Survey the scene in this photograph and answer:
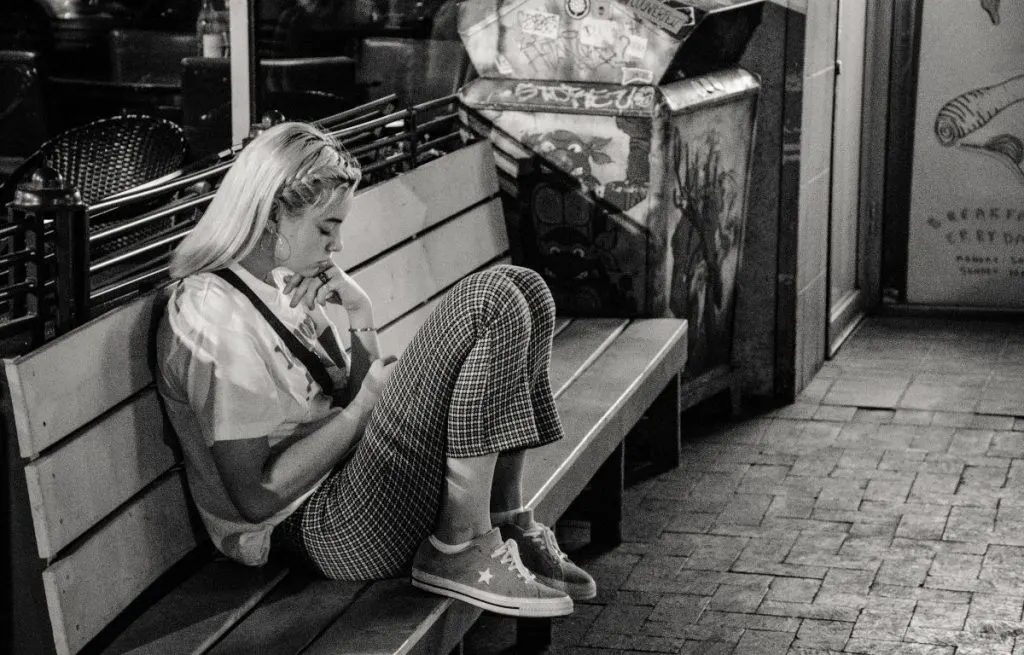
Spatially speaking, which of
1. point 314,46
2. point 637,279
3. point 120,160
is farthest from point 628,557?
point 314,46

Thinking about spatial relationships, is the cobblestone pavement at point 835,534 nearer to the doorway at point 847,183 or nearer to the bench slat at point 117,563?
the doorway at point 847,183

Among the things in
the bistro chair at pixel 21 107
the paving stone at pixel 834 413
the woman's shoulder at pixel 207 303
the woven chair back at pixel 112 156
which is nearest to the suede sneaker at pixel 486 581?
the woman's shoulder at pixel 207 303

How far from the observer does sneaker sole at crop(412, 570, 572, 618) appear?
2801mm

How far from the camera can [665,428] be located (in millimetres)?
5039

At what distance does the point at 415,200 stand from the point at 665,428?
4.33ft

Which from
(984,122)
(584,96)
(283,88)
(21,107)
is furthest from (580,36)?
(21,107)

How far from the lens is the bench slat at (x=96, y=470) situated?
7.86ft

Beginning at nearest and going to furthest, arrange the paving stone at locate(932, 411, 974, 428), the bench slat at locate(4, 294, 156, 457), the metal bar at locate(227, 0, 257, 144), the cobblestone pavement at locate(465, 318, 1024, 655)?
the bench slat at locate(4, 294, 156, 457) → the cobblestone pavement at locate(465, 318, 1024, 655) → the paving stone at locate(932, 411, 974, 428) → the metal bar at locate(227, 0, 257, 144)

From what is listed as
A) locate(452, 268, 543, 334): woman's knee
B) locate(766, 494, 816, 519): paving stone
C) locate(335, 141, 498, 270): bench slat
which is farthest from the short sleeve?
locate(766, 494, 816, 519): paving stone

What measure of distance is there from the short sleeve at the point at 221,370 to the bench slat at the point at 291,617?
0.35 metres

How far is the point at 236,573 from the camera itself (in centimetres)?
284

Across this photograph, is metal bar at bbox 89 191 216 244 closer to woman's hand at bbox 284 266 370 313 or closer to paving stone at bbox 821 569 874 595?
woman's hand at bbox 284 266 370 313

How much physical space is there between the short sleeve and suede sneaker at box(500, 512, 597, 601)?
0.64 metres

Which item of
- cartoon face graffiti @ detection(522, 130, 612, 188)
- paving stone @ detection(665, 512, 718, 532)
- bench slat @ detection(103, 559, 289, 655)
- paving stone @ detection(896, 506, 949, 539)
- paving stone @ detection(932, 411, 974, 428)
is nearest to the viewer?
bench slat @ detection(103, 559, 289, 655)
